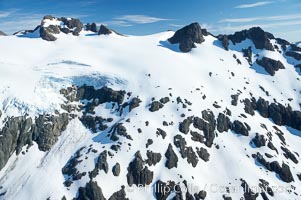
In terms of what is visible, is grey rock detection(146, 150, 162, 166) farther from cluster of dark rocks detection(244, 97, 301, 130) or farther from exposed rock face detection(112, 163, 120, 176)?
cluster of dark rocks detection(244, 97, 301, 130)

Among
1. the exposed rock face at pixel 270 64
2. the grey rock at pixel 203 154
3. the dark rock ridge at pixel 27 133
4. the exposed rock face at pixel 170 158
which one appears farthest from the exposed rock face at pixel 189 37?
the dark rock ridge at pixel 27 133

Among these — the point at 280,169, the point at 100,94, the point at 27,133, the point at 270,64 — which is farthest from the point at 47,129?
the point at 270,64

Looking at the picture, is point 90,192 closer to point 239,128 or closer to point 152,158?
point 152,158

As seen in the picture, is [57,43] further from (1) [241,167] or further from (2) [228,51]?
(1) [241,167]

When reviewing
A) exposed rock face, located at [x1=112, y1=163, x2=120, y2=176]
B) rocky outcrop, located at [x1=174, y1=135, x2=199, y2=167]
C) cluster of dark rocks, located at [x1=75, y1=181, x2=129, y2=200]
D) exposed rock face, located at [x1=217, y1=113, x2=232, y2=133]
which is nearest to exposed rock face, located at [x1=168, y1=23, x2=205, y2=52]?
exposed rock face, located at [x1=217, y1=113, x2=232, y2=133]

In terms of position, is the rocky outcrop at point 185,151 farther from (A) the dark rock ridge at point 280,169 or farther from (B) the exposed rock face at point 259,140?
(B) the exposed rock face at point 259,140

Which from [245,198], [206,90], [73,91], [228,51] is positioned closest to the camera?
[245,198]

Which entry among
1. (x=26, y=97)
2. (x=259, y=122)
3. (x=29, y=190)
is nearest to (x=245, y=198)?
(x=259, y=122)
